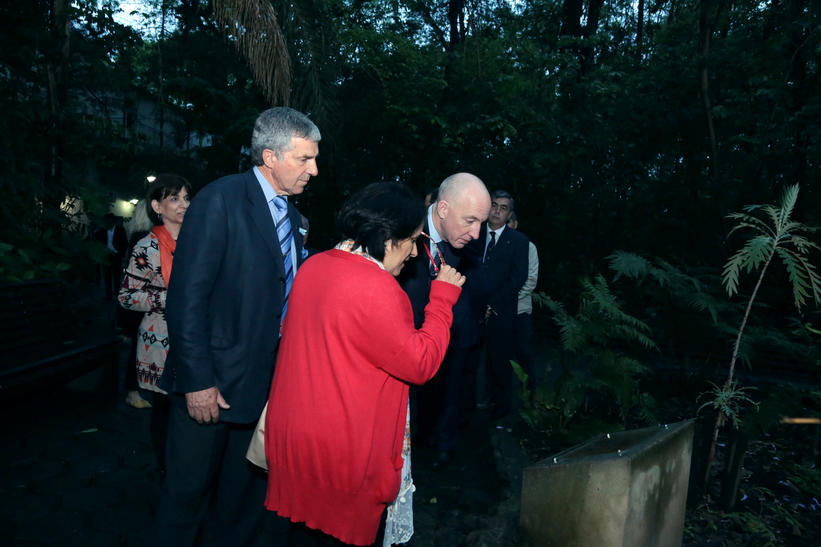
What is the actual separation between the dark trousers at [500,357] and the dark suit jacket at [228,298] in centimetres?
341

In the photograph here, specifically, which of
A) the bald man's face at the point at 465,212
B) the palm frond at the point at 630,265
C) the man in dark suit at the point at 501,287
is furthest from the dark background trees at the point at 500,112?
the bald man's face at the point at 465,212

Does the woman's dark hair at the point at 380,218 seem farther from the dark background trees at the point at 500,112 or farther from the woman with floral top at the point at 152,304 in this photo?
the dark background trees at the point at 500,112

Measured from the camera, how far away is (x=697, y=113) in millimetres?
9773

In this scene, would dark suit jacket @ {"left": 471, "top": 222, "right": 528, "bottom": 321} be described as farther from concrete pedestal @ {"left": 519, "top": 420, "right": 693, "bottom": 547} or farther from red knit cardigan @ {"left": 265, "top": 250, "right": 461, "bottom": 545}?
red knit cardigan @ {"left": 265, "top": 250, "right": 461, "bottom": 545}

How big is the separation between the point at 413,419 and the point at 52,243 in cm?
552

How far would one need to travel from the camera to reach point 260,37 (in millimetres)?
6703

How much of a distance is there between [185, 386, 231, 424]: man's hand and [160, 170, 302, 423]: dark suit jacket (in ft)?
0.11

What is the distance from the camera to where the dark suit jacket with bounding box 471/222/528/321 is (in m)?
5.52

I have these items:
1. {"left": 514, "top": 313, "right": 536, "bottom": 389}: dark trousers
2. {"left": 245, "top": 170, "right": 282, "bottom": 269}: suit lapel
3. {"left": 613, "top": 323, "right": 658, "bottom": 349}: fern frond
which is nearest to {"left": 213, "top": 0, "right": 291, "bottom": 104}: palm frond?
{"left": 514, "top": 313, "right": 536, "bottom": 389}: dark trousers

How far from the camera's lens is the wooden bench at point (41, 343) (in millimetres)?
4699

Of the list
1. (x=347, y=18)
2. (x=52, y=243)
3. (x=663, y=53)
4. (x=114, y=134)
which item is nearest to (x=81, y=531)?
(x=52, y=243)

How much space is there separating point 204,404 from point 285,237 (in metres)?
0.83

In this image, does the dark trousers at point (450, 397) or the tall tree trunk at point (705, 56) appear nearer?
the dark trousers at point (450, 397)

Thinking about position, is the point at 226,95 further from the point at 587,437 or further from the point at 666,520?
the point at 666,520
